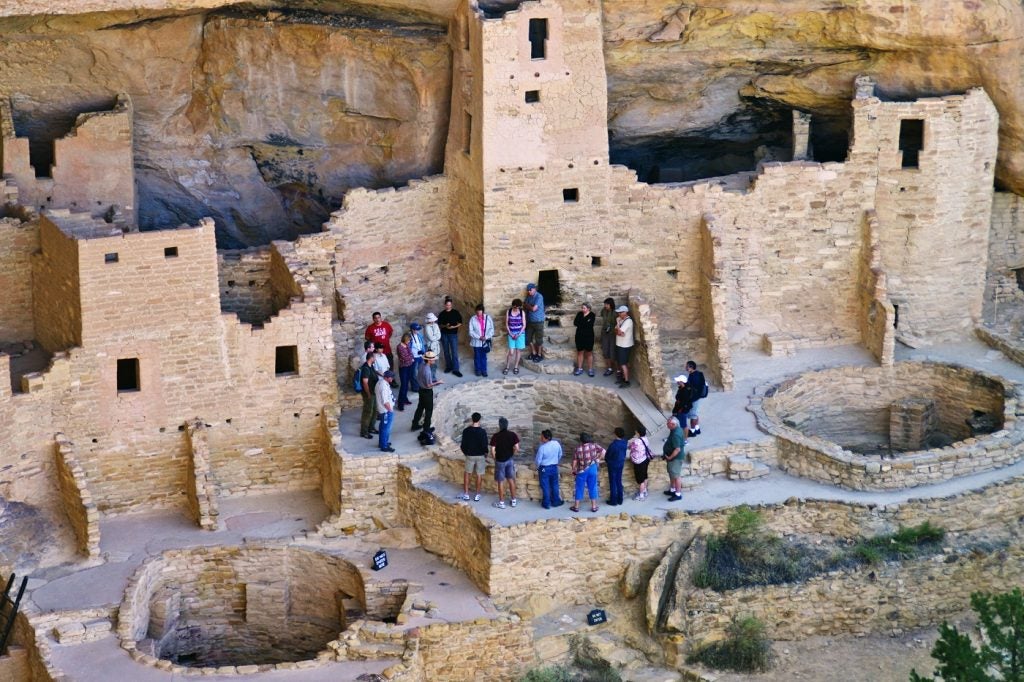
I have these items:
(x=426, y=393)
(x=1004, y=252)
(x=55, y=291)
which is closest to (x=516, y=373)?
(x=426, y=393)

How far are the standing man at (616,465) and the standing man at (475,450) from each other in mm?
A: 1407

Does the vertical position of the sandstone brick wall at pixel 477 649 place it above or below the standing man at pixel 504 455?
below

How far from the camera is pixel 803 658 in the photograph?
28.8 meters

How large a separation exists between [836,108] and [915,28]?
2250mm

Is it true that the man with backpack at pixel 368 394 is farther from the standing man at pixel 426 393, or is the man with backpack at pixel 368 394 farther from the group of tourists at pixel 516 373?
the standing man at pixel 426 393

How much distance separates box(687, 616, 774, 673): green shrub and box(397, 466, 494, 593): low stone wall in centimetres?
287

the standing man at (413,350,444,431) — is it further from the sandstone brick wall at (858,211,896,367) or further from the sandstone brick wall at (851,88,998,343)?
the sandstone brick wall at (851,88,998,343)

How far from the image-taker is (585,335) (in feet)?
104

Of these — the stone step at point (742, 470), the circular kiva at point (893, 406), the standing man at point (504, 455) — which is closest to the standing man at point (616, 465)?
the standing man at point (504, 455)

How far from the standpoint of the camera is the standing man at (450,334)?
3161cm

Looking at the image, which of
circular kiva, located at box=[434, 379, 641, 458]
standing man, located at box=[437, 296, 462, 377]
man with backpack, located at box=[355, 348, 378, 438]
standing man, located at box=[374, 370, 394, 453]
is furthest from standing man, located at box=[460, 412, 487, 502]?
standing man, located at box=[437, 296, 462, 377]

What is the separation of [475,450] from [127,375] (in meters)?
4.60

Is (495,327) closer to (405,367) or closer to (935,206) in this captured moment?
(405,367)

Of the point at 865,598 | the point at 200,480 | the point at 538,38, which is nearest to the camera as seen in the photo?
→ the point at 865,598
